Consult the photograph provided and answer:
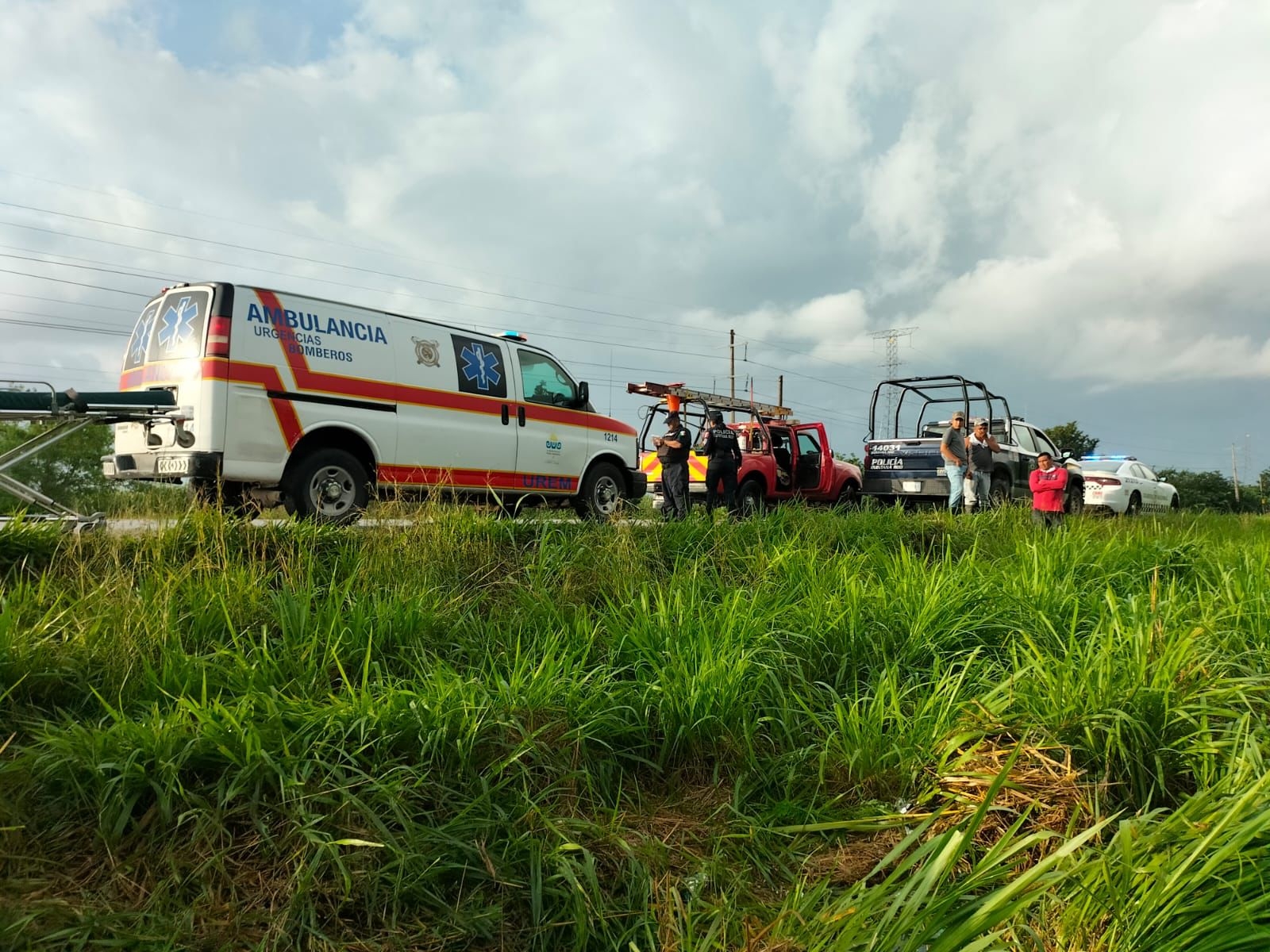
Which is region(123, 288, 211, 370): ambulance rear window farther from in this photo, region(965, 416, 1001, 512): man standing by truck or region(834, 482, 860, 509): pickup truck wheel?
region(834, 482, 860, 509): pickup truck wheel

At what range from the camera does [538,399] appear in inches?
354

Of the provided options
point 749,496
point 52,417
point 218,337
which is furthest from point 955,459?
point 52,417

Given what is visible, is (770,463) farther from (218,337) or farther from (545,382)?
(218,337)

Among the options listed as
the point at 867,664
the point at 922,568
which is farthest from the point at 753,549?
the point at 867,664

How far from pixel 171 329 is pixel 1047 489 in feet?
32.9

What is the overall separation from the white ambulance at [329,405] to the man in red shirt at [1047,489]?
6012 mm

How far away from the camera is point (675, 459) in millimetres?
9680

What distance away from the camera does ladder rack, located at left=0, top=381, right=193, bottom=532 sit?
4898 mm

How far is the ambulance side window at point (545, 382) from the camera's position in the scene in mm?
8945

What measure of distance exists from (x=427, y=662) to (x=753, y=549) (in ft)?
10.4

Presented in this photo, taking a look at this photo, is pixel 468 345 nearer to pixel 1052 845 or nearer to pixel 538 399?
pixel 538 399

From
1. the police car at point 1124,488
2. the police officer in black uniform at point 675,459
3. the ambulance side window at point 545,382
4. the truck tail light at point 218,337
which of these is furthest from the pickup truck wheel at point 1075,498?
the truck tail light at point 218,337

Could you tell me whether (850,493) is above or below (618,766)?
above

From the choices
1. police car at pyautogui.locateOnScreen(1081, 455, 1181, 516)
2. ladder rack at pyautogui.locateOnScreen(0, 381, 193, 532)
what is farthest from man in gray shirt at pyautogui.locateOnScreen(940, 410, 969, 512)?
ladder rack at pyautogui.locateOnScreen(0, 381, 193, 532)
